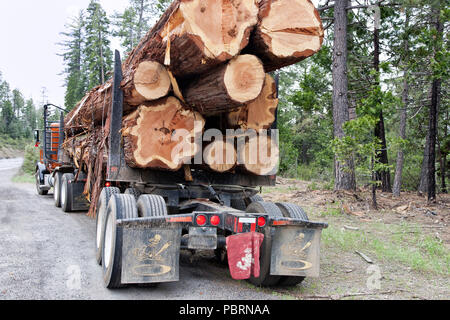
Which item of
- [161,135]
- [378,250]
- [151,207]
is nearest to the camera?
[151,207]

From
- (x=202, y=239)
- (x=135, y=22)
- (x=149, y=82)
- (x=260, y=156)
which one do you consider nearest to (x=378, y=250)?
(x=260, y=156)

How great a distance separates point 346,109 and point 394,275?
723 cm

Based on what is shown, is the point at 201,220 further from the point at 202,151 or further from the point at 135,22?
the point at 135,22

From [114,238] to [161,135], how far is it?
4.93 feet

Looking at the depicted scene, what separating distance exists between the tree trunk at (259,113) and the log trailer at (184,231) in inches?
35.8

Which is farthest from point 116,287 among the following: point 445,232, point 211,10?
point 445,232

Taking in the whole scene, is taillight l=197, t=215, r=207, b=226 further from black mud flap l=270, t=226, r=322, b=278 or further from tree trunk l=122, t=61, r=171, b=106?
tree trunk l=122, t=61, r=171, b=106

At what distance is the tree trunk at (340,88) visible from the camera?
38.1 ft

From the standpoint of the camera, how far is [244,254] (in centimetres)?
396

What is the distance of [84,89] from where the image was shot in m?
44.1

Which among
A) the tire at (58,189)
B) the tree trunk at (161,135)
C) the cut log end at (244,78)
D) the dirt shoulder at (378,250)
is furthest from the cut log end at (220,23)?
the tire at (58,189)

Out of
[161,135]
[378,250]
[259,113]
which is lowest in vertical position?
[378,250]
